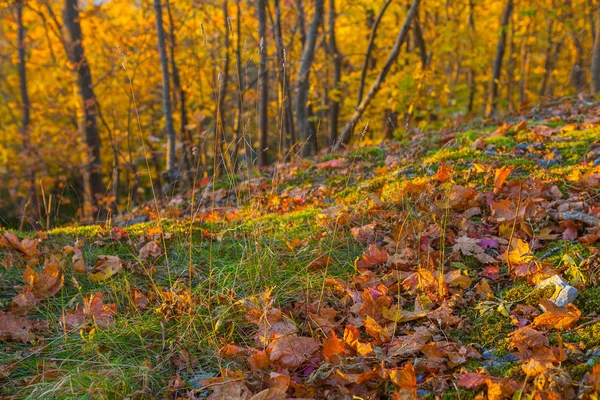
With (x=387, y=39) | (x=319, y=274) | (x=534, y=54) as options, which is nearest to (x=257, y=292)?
(x=319, y=274)

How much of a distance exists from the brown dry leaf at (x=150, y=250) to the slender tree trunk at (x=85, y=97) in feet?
17.8

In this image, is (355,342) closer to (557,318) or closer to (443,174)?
(557,318)

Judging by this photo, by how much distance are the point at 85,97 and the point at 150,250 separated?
673 cm

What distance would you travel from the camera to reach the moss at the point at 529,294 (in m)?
2.12

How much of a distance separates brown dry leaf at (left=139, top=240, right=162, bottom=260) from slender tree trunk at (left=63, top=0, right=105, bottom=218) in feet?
17.8

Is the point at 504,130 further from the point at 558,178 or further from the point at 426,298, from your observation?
the point at 426,298

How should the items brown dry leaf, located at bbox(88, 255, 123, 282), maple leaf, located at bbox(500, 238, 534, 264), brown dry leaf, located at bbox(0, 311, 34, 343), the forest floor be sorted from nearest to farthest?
the forest floor, brown dry leaf, located at bbox(0, 311, 34, 343), maple leaf, located at bbox(500, 238, 534, 264), brown dry leaf, located at bbox(88, 255, 123, 282)

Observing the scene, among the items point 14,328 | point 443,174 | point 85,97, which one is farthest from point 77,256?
point 85,97

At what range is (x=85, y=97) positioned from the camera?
28.7 feet

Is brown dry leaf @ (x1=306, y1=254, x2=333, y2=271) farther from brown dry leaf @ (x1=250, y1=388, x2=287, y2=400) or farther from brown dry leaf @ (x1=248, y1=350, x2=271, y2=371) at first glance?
brown dry leaf @ (x1=250, y1=388, x2=287, y2=400)

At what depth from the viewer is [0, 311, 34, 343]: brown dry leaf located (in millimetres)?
2260

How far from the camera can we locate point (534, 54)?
13.4 metres

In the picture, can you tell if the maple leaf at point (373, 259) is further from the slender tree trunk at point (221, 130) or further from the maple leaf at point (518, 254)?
the slender tree trunk at point (221, 130)

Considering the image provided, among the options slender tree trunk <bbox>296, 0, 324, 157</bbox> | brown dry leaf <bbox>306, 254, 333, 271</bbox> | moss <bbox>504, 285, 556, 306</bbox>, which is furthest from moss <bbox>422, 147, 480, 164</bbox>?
slender tree trunk <bbox>296, 0, 324, 157</bbox>
